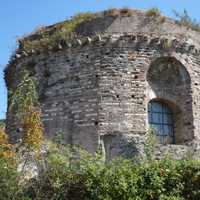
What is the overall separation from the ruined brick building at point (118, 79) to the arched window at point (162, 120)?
0.10ft

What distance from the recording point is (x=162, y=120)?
16.8m

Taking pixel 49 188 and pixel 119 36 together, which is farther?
pixel 119 36

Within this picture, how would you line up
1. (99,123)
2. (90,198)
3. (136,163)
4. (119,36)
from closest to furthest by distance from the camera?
1. (90,198)
2. (136,163)
3. (99,123)
4. (119,36)

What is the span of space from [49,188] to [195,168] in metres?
2.98

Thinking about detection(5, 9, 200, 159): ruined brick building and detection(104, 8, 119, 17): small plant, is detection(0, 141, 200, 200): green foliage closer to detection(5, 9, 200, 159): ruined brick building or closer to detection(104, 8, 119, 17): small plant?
detection(5, 9, 200, 159): ruined brick building

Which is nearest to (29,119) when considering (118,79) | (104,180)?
(104,180)

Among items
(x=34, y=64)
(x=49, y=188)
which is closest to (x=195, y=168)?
(x=49, y=188)

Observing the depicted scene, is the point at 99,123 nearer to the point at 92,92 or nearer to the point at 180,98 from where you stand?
the point at 92,92

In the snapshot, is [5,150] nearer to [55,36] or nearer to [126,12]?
[55,36]

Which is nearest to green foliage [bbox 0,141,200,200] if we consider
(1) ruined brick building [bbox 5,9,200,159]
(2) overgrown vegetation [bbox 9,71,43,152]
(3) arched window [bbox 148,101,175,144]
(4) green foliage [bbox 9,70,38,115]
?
(2) overgrown vegetation [bbox 9,71,43,152]

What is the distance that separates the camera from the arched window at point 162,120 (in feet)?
54.0

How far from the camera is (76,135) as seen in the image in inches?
615

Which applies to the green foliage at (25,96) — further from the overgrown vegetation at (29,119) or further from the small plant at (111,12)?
the small plant at (111,12)

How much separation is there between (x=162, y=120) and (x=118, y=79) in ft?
6.64
